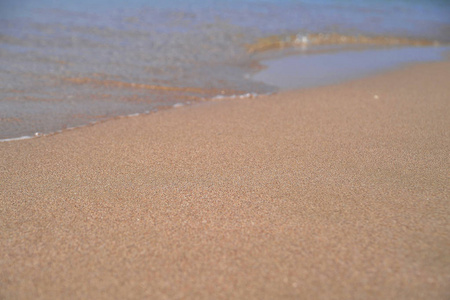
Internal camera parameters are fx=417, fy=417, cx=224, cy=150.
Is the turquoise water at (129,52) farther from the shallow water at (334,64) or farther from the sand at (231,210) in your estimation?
the sand at (231,210)

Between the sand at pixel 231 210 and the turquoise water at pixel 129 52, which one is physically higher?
the turquoise water at pixel 129 52

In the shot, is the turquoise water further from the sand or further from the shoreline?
the sand

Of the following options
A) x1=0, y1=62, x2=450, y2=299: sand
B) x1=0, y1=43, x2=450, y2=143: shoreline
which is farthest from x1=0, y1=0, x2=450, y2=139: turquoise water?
x1=0, y1=62, x2=450, y2=299: sand

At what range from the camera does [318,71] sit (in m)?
5.93

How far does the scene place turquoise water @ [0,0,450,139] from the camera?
4.19 m

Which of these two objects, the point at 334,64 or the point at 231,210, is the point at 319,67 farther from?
the point at 231,210

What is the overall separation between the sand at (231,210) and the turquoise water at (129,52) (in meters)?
0.86

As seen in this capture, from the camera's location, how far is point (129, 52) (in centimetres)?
648

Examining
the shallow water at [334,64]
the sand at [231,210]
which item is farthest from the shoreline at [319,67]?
the sand at [231,210]

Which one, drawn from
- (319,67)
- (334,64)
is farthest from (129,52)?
(334,64)

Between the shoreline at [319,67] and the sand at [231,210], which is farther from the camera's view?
the shoreline at [319,67]

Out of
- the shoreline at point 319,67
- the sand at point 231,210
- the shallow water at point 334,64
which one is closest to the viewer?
the sand at point 231,210

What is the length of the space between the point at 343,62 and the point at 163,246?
5614 mm

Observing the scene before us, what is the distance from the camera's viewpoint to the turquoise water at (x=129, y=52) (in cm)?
419
